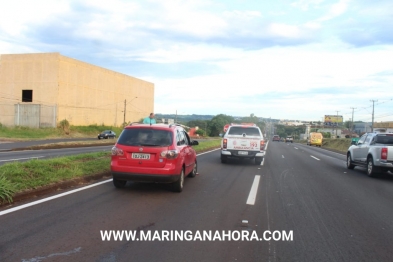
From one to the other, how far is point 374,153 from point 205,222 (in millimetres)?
9831

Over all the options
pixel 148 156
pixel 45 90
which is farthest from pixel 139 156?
pixel 45 90

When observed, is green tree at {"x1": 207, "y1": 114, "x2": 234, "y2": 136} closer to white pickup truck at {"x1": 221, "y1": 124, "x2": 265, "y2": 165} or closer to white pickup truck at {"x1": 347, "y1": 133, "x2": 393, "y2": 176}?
white pickup truck at {"x1": 221, "y1": 124, "x2": 265, "y2": 165}

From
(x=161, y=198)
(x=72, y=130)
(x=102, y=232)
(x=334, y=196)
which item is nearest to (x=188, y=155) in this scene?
(x=161, y=198)

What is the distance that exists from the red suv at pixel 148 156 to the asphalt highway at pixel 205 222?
1.45 feet

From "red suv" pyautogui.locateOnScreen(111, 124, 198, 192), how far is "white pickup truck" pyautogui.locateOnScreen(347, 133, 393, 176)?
8.11 meters

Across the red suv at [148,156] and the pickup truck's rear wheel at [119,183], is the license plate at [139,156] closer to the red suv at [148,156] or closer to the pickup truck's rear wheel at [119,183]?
the red suv at [148,156]

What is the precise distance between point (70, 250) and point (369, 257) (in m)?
3.98

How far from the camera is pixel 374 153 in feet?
45.2

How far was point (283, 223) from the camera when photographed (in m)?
6.52

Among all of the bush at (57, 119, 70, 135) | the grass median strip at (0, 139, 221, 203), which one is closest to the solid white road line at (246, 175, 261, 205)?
the grass median strip at (0, 139, 221, 203)

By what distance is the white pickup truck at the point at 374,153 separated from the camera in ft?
43.1

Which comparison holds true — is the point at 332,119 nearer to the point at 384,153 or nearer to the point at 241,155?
the point at 241,155

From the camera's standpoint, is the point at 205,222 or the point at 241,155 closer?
the point at 205,222

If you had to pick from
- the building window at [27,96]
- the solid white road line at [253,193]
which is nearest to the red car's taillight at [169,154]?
the solid white road line at [253,193]
